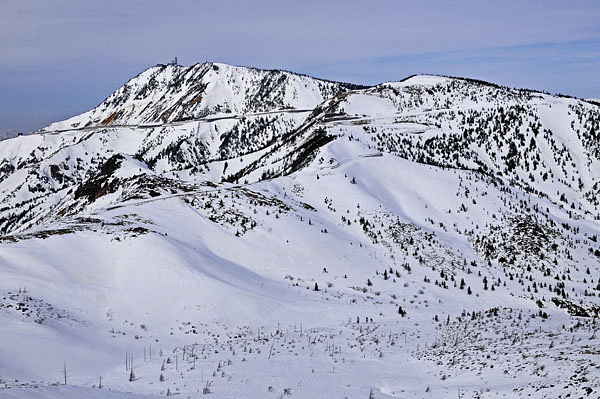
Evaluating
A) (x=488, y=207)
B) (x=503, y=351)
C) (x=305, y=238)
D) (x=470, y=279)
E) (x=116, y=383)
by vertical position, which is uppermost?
(x=488, y=207)

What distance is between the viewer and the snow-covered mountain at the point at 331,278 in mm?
12094

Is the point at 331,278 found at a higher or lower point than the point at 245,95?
lower

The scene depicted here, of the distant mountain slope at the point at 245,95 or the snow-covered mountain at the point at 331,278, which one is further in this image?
the distant mountain slope at the point at 245,95

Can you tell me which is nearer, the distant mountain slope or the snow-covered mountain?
the snow-covered mountain

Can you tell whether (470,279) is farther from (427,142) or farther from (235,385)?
(427,142)

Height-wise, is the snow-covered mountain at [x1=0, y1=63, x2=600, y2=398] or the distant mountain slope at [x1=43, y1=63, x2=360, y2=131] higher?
the distant mountain slope at [x1=43, y1=63, x2=360, y2=131]

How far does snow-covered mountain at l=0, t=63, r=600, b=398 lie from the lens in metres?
12.1

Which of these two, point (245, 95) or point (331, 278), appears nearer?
point (331, 278)

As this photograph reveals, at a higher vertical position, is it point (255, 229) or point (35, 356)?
point (255, 229)

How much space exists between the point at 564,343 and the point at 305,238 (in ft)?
65.6

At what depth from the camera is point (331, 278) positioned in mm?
27281

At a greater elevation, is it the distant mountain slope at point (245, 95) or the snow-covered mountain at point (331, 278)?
the distant mountain slope at point (245, 95)

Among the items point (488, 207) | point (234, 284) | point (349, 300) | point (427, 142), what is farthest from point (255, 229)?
point (427, 142)

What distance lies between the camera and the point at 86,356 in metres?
14.1
